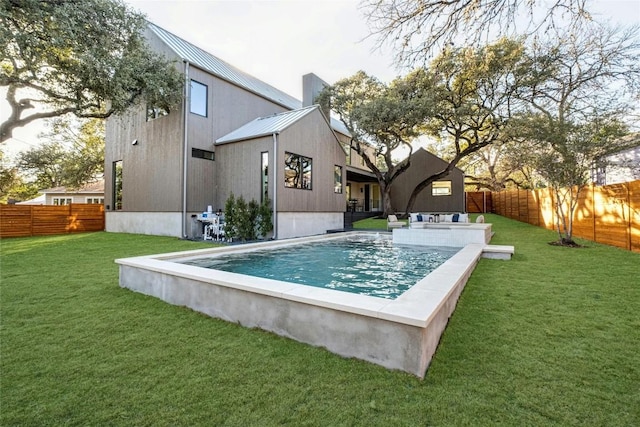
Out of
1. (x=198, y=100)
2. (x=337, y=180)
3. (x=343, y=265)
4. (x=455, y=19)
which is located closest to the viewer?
(x=455, y=19)

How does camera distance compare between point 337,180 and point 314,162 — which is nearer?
point 314,162

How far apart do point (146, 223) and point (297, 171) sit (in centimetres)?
686

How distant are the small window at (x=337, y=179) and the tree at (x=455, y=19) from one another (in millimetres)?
10961

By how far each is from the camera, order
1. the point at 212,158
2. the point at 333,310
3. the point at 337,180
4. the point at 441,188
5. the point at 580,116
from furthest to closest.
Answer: the point at 441,188
the point at 337,180
the point at 212,158
the point at 580,116
the point at 333,310

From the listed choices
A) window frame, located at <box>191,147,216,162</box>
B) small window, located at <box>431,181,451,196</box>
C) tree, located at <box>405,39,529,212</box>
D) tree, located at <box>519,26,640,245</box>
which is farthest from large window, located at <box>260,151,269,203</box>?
small window, located at <box>431,181,451,196</box>

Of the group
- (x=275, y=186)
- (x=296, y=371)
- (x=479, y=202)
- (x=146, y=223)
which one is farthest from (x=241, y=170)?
(x=479, y=202)

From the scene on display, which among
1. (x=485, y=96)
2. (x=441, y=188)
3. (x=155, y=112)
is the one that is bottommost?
(x=441, y=188)

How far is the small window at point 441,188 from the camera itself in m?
21.8

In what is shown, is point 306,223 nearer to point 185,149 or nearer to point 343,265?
point 185,149

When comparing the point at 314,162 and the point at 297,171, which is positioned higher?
the point at 314,162

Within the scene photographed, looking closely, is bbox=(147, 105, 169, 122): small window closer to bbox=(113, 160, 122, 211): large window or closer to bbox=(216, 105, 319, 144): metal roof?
bbox=(216, 105, 319, 144): metal roof

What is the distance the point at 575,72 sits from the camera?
1386cm

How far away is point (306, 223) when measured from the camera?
41.5 ft

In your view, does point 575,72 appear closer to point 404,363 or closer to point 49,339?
point 404,363
